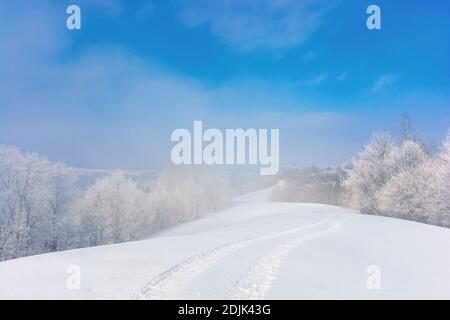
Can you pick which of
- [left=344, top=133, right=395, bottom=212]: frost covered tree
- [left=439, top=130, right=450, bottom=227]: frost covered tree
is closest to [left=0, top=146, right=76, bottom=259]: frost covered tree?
[left=344, top=133, right=395, bottom=212]: frost covered tree

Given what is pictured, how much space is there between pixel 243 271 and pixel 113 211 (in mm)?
40528

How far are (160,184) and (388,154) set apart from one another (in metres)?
38.5

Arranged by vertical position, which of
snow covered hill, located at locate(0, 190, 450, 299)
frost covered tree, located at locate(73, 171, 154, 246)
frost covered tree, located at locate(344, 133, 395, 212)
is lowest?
frost covered tree, located at locate(73, 171, 154, 246)

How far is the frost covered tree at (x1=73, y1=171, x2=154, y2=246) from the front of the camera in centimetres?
4347

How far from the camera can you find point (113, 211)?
157 ft

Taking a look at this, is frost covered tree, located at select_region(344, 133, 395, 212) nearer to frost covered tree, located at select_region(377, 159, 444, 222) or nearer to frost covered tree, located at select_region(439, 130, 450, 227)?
frost covered tree, located at select_region(377, 159, 444, 222)

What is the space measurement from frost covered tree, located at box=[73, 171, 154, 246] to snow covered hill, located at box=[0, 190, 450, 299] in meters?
30.1

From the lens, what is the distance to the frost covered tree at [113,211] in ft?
143

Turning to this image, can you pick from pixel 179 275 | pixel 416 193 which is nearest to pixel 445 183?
pixel 416 193

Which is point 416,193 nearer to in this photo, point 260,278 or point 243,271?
point 243,271

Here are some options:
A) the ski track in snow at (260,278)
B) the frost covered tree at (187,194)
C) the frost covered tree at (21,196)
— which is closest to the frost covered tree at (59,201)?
the frost covered tree at (21,196)

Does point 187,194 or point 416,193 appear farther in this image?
point 187,194

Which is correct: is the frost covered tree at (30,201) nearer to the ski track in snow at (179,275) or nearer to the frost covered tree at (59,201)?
the frost covered tree at (59,201)

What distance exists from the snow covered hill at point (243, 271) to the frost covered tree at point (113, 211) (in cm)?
3010
